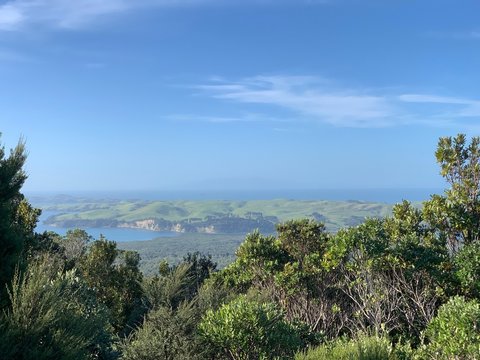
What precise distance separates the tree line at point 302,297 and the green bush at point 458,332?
1.1 inches

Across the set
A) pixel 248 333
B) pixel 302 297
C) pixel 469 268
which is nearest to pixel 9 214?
pixel 248 333

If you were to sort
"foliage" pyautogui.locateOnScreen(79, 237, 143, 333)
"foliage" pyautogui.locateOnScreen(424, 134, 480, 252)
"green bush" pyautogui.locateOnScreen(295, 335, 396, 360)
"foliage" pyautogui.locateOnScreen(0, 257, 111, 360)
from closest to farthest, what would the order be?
"foliage" pyautogui.locateOnScreen(0, 257, 111, 360)
"green bush" pyautogui.locateOnScreen(295, 335, 396, 360)
"foliage" pyautogui.locateOnScreen(424, 134, 480, 252)
"foliage" pyautogui.locateOnScreen(79, 237, 143, 333)

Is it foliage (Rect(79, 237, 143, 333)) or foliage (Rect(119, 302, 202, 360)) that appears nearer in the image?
foliage (Rect(119, 302, 202, 360))

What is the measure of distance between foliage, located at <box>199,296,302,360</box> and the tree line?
0.04 metres

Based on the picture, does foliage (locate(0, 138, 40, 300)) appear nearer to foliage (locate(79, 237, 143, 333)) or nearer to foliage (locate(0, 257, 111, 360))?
foliage (locate(0, 257, 111, 360))

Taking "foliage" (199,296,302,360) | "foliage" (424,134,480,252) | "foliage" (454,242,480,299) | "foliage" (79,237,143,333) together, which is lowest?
"foliage" (79,237,143,333)

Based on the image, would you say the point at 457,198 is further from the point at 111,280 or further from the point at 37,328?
the point at 111,280

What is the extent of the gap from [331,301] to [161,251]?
586 ft

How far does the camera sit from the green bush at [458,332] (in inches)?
409

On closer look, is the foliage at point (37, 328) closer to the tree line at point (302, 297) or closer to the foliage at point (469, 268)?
the tree line at point (302, 297)

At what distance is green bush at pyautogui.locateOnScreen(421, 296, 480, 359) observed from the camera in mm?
10398

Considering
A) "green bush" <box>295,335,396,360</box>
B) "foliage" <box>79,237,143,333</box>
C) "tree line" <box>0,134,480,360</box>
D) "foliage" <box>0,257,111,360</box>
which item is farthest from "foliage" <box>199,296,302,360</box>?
"foliage" <box>79,237,143,333</box>

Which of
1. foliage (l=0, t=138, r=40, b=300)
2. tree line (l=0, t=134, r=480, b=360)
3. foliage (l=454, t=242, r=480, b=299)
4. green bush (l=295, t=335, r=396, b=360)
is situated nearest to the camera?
tree line (l=0, t=134, r=480, b=360)

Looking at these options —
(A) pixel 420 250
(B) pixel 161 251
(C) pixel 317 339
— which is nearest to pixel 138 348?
(C) pixel 317 339
